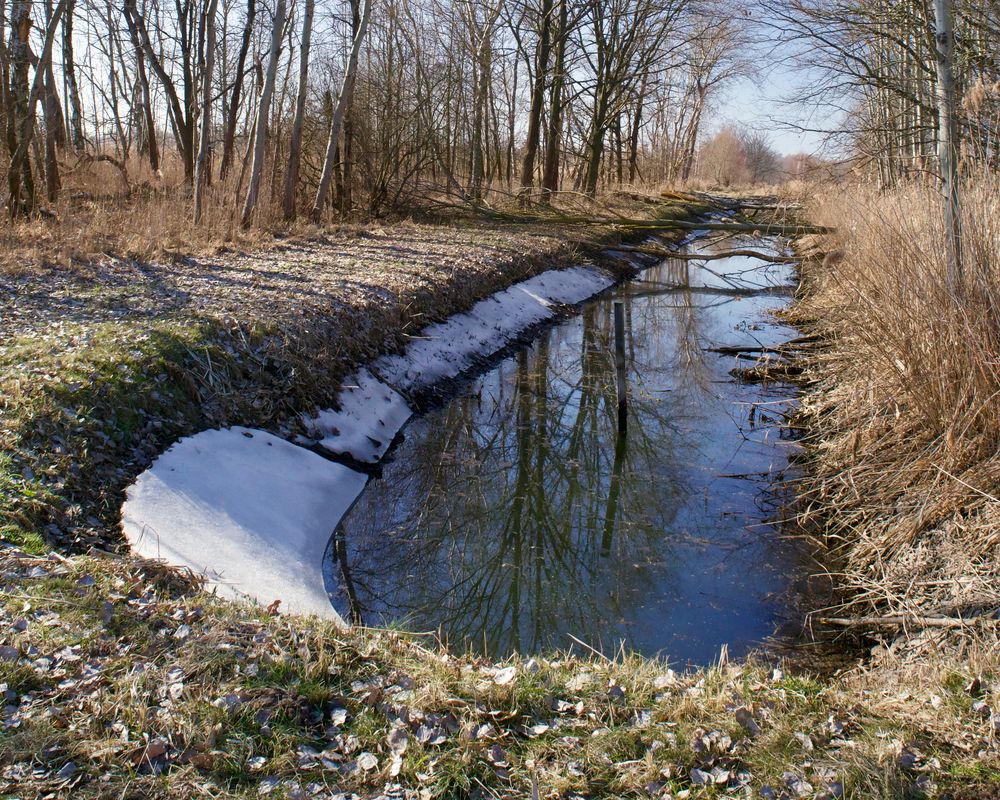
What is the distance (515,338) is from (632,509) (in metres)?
5.97

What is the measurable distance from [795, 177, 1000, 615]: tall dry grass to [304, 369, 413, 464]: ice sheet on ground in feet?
13.7

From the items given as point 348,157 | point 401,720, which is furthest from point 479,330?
point 401,720

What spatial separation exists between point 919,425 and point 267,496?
195 inches

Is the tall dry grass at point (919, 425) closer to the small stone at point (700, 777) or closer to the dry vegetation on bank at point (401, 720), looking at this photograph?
the dry vegetation on bank at point (401, 720)

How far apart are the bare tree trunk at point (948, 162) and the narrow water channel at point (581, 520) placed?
7.94 ft

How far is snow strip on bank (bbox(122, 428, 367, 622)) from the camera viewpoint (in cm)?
512

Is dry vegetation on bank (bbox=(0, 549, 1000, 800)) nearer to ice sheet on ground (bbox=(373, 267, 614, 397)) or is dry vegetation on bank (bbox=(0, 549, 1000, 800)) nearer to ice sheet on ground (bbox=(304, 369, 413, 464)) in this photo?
ice sheet on ground (bbox=(304, 369, 413, 464))

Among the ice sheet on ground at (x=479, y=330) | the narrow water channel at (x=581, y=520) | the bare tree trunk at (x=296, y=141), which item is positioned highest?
the bare tree trunk at (x=296, y=141)

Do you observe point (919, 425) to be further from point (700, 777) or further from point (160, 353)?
point (160, 353)

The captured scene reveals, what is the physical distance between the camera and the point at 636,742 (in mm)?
3248

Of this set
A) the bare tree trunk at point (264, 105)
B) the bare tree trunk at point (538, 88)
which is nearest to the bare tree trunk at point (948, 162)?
the bare tree trunk at point (264, 105)

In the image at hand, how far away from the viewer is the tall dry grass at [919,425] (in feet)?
16.0

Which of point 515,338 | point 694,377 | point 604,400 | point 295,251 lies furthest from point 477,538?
point 295,251

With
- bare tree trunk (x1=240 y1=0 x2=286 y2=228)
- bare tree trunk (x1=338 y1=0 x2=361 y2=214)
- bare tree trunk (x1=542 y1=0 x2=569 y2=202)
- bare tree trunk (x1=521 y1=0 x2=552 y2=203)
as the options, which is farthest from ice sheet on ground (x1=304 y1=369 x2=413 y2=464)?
bare tree trunk (x1=521 y1=0 x2=552 y2=203)
